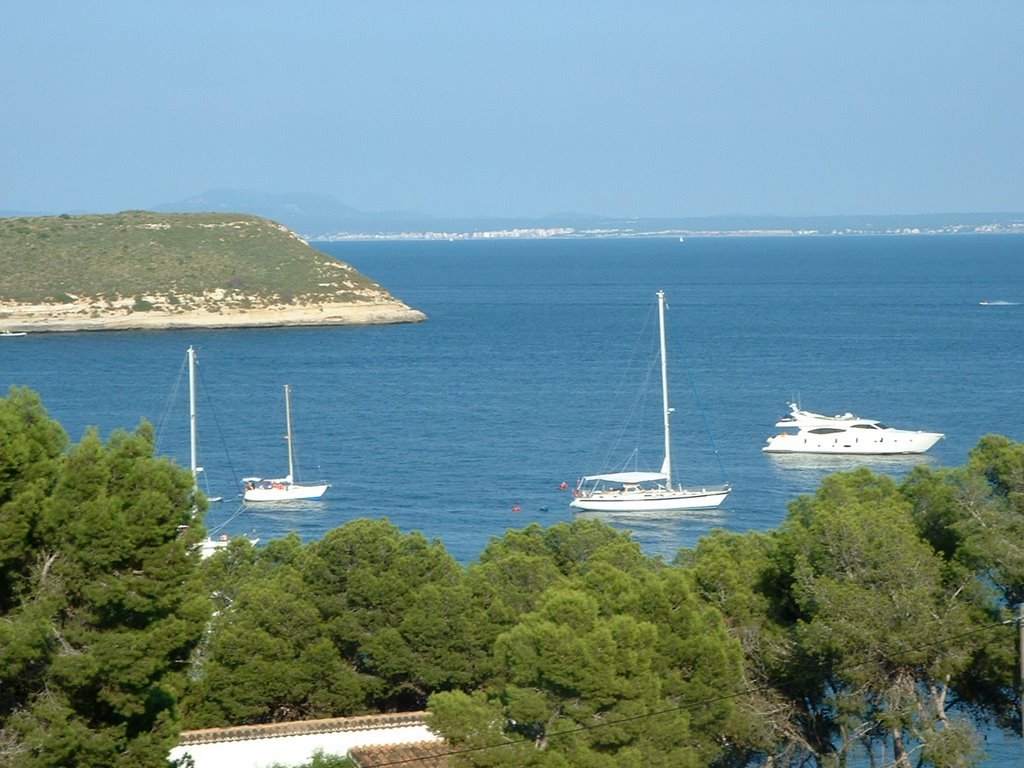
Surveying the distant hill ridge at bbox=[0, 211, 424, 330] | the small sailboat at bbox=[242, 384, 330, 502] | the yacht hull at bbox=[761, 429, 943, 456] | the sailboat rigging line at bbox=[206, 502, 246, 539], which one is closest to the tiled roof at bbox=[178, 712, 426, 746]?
the sailboat rigging line at bbox=[206, 502, 246, 539]

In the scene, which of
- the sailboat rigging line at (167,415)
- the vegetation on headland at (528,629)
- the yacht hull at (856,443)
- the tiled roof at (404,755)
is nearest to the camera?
the vegetation on headland at (528,629)

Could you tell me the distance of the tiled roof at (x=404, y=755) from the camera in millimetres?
14367

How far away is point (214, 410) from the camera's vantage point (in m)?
59.8

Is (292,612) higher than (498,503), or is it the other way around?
(292,612)

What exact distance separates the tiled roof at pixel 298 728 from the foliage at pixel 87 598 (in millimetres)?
2406

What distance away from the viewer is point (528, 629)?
13695 mm

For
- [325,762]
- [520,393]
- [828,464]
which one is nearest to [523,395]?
[520,393]

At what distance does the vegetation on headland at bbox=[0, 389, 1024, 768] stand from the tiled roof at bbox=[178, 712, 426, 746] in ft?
2.70

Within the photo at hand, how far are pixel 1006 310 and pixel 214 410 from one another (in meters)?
59.7

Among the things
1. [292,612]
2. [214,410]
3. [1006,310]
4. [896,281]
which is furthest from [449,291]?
[292,612]

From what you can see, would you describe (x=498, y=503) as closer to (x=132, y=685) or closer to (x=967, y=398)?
(x=967, y=398)

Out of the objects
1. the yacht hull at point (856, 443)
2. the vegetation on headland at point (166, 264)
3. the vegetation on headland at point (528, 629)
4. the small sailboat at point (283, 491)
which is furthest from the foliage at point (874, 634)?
the vegetation on headland at point (166, 264)

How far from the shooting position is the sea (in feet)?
138

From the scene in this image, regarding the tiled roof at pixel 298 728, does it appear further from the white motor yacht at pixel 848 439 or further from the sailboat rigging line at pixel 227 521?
the white motor yacht at pixel 848 439
